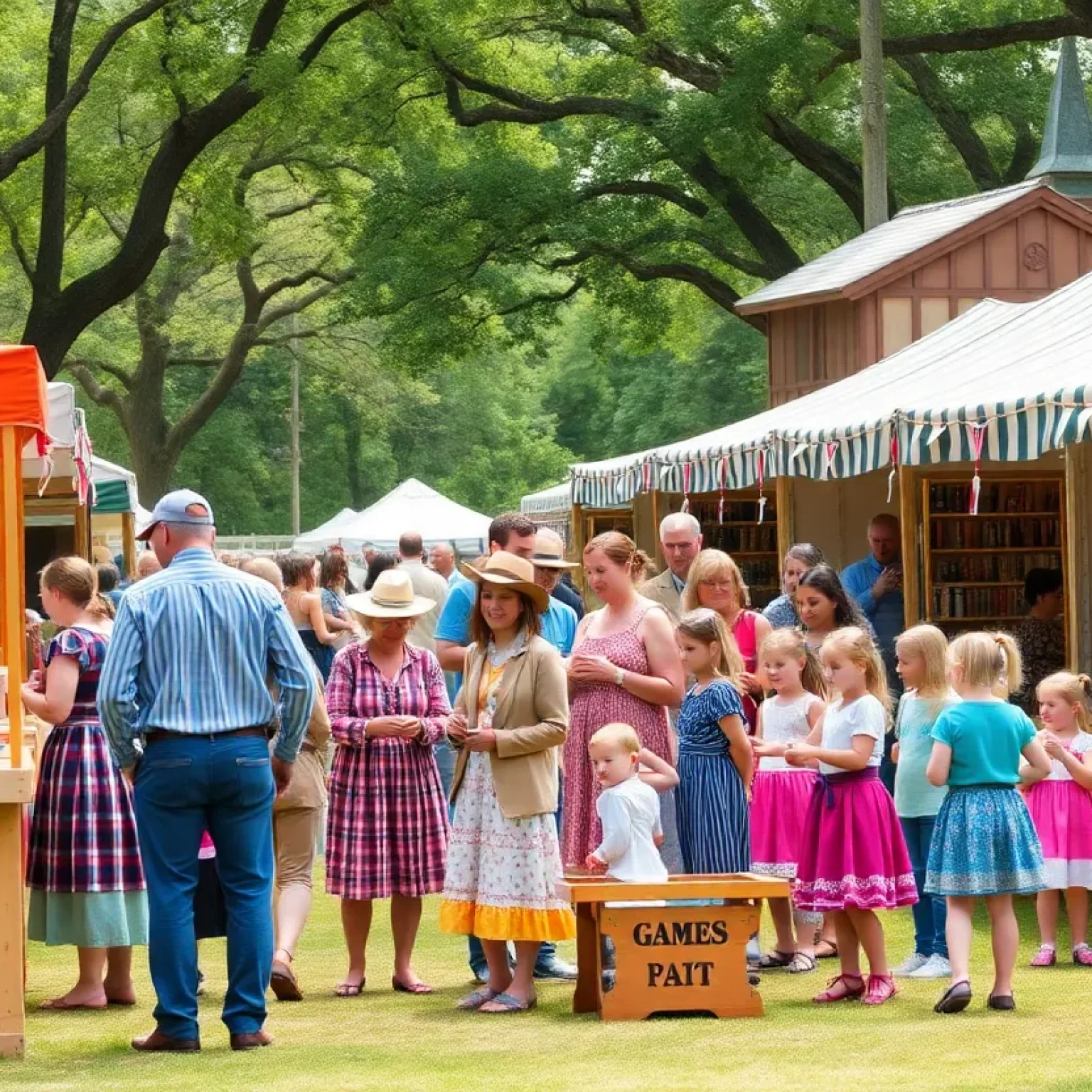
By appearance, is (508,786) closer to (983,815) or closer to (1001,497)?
(983,815)

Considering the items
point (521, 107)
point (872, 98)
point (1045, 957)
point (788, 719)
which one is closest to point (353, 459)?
point (521, 107)

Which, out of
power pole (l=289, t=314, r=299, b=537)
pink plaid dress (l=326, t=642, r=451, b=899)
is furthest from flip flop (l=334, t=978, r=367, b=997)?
power pole (l=289, t=314, r=299, b=537)

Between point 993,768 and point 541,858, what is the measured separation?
1.73m

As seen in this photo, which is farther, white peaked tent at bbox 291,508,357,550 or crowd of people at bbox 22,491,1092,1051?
white peaked tent at bbox 291,508,357,550

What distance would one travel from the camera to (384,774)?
861 centimetres

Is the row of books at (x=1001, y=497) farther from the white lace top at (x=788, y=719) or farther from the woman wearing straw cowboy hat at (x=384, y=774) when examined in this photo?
the woman wearing straw cowboy hat at (x=384, y=774)

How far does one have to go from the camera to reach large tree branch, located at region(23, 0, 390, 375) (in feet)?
74.8

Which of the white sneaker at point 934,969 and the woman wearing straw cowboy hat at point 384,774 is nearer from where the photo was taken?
the woman wearing straw cowboy hat at point 384,774

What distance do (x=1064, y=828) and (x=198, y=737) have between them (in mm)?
4337

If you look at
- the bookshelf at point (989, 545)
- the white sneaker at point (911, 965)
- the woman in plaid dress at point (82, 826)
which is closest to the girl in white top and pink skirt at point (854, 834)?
the white sneaker at point (911, 965)

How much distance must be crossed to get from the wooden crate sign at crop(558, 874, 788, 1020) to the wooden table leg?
58mm

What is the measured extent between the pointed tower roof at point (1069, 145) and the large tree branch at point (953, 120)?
418 cm

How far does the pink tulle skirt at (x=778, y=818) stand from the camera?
9227mm

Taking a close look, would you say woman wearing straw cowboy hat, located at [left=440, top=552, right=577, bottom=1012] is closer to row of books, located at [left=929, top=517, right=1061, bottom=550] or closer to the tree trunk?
row of books, located at [left=929, top=517, right=1061, bottom=550]
